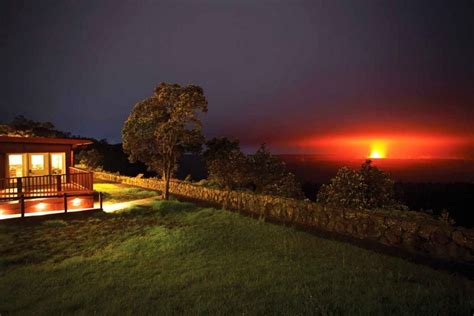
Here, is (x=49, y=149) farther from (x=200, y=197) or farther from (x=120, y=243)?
(x=120, y=243)

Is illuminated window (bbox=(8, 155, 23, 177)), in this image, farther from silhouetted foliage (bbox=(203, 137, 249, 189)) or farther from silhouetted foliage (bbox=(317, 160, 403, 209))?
silhouetted foliage (bbox=(317, 160, 403, 209))

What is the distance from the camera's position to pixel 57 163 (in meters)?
17.8

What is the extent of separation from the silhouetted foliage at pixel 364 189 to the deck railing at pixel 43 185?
11.4m

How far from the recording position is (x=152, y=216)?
476 inches

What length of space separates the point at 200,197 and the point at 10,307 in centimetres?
1133

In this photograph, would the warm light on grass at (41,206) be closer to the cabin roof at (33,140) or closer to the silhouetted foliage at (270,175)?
the cabin roof at (33,140)

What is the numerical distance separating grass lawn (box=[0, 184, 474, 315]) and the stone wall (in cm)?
112

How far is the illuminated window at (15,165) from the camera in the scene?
1581 centimetres

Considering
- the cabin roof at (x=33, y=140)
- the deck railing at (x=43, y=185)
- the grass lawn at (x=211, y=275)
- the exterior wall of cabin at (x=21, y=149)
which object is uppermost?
the cabin roof at (x=33, y=140)

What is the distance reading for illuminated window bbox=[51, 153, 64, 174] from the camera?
1741 cm

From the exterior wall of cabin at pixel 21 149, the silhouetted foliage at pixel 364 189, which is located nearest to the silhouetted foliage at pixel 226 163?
the silhouetted foliage at pixel 364 189

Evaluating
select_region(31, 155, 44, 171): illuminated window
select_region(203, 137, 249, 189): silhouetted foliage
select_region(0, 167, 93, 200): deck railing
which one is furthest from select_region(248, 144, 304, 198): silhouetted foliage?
select_region(31, 155, 44, 171): illuminated window

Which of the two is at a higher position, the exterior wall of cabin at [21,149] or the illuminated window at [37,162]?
the exterior wall of cabin at [21,149]

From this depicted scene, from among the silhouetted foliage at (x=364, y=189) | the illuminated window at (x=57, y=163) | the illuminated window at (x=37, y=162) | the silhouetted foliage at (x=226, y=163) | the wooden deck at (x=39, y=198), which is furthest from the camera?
the silhouetted foliage at (x=226, y=163)
